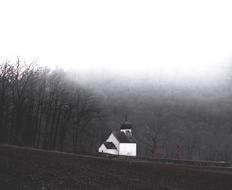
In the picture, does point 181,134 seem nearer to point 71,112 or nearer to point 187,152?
point 187,152

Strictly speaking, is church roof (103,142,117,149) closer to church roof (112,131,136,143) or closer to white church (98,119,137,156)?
white church (98,119,137,156)

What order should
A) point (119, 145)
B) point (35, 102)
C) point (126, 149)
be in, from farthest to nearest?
point (126, 149), point (119, 145), point (35, 102)

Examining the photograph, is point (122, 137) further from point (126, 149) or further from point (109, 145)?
point (109, 145)

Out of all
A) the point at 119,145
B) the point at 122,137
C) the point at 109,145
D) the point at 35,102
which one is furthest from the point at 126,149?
the point at 35,102

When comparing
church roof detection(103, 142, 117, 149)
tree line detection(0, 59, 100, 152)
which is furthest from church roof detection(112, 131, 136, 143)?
tree line detection(0, 59, 100, 152)

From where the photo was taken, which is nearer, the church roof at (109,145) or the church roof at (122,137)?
the church roof at (109,145)

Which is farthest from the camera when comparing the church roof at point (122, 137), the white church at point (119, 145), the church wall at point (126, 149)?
the church roof at point (122, 137)

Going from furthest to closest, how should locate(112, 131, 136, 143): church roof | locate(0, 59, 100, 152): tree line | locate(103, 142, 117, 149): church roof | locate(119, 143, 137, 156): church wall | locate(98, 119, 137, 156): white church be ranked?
1. locate(112, 131, 136, 143): church roof
2. locate(119, 143, 137, 156): church wall
3. locate(98, 119, 137, 156): white church
4. locate(103, 142, 117, 149): church roof
5. locate(0, 59, 100, 152): tree line

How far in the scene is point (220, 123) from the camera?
14100cm

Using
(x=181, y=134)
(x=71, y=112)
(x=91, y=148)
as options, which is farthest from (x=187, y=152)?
(x=71, y=112)

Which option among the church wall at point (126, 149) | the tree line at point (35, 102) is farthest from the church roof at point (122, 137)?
Result: the tree line at point (35, 102)

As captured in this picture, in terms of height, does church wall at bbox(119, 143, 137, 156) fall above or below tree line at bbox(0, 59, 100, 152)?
below

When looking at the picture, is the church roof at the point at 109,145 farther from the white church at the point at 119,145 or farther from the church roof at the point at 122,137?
the church roof at the point at 122,137

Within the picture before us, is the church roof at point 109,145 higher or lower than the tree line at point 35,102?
lower
